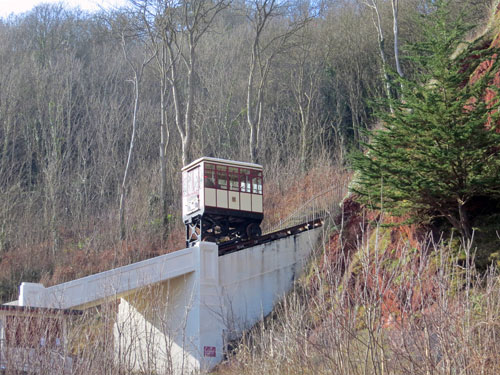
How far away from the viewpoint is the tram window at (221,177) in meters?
25.2

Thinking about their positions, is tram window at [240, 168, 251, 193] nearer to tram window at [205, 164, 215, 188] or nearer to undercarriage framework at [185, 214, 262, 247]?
undercarriage framework at [185, 214, 262, 247]

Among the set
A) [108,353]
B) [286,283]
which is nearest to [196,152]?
[286,283]

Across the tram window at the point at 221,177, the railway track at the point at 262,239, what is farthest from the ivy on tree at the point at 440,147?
the tram window at the point at 221,177

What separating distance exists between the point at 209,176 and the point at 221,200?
3.36 feet

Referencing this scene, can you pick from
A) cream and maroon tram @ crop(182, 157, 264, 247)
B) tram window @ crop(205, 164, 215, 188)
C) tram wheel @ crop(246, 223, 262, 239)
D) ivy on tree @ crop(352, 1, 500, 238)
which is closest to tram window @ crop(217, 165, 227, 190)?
cream and maroon tram @ crop(182, 157, 264, 247)

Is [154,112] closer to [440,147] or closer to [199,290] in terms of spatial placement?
[199,290]

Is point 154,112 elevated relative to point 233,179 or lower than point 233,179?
elevated

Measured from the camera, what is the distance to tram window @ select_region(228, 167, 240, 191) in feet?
83.7

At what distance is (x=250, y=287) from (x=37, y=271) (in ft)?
44.7

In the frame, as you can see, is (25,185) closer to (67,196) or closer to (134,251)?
(67,196)

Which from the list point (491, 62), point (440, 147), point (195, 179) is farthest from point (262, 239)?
point (491, 62)

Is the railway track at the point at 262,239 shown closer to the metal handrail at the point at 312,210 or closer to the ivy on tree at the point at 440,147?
the metal handrail at the point at 312,210

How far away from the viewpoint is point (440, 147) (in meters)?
16.2

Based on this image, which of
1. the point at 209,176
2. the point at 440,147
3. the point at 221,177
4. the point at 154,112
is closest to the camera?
the point at 440,147
